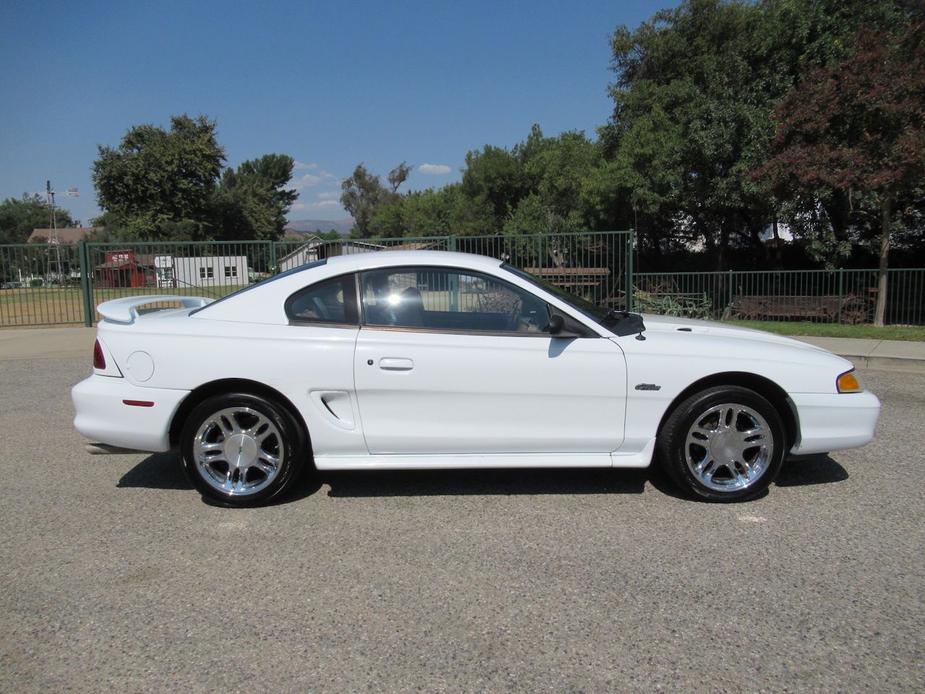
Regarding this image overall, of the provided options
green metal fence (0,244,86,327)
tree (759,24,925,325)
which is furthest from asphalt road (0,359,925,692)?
green metal fence (0,244,86,327)

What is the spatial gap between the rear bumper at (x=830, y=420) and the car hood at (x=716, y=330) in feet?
1.37

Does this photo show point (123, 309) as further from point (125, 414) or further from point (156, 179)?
point (156, 179)

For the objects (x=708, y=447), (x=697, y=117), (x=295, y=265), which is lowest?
(x=708, y=447)

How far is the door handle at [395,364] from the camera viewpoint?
4.16 meters

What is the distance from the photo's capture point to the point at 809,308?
55.6 feet

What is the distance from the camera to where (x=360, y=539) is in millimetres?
3799

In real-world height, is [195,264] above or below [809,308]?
above

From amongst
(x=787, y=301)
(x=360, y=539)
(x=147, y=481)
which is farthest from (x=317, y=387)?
(x=787, y=301)

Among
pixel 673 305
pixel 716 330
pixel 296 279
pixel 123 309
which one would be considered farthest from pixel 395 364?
pixel 673 305

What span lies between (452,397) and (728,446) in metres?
1.72

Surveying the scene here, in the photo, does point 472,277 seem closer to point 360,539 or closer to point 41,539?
point 360,539

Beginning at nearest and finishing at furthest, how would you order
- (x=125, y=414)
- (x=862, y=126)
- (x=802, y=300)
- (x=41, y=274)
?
(x=125, y=414) < (x=862, y=126) < (x=802, y=300) < (x=41, y=274)

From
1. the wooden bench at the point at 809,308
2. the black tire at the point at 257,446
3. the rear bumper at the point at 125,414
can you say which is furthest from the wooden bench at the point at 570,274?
the rear bumper at the point at 125,414

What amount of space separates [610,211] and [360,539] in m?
22.6
